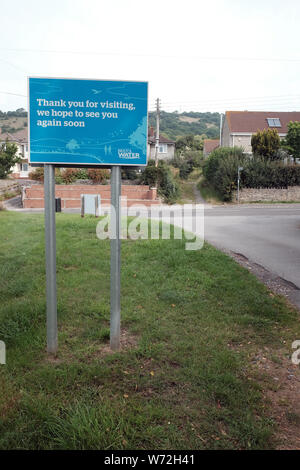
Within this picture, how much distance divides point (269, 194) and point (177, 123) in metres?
89.3

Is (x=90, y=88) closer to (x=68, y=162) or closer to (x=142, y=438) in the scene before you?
(x=68, y=162)

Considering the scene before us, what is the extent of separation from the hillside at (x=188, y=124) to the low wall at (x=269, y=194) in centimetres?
6309

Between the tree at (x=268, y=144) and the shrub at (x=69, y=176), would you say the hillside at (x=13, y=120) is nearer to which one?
the shrub at (x=69, y=176)

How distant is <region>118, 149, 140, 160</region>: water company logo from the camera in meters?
4.13

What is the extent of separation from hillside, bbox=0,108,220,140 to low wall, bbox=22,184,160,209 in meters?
67.3

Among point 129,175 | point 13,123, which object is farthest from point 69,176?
point 13,123

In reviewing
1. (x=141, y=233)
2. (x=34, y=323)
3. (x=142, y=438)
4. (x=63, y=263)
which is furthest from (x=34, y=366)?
(x=141, y=233)

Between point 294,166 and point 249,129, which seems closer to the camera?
point 294,166

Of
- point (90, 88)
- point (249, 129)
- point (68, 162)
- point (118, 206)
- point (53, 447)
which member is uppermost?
point (249, 129)

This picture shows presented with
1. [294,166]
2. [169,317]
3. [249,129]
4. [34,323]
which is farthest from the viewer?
[249,129]

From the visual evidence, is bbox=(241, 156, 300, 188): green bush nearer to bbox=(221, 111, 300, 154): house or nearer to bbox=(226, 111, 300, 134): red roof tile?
bbox=(221, 111, 300, 154): house

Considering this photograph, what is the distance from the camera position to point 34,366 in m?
3.85

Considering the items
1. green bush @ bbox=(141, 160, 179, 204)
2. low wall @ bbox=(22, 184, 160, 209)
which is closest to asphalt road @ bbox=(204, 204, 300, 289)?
low wall @ bbox=(22, 184, 160, 209)

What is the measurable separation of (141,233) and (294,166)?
80.9 feet
